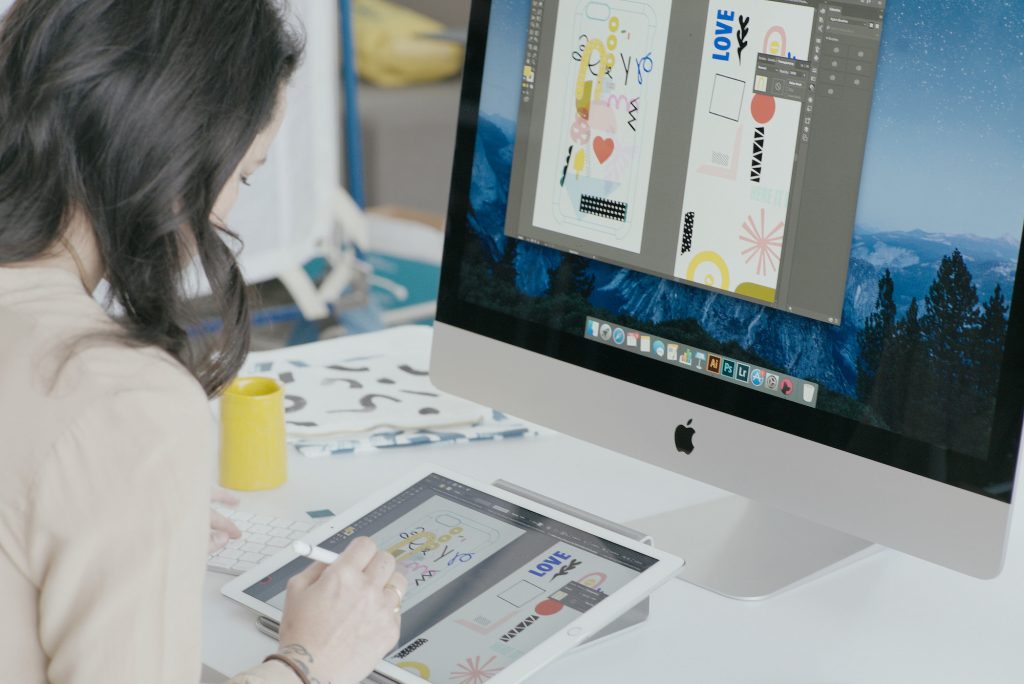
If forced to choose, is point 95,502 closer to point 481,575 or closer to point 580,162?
point 481,575

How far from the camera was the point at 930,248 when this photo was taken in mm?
879

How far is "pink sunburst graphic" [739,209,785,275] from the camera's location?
37.4 inches

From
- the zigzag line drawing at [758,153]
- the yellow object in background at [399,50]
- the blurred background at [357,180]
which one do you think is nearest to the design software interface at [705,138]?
the zigzag line drawing at [758,153]

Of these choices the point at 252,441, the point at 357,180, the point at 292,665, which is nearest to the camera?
the point at 292,665

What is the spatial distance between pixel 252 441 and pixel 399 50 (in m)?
2.68

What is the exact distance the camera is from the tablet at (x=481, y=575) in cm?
89

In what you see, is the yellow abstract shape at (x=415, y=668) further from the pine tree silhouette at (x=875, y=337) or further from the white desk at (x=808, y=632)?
the pine tree silhouette at (x=875, y=337)

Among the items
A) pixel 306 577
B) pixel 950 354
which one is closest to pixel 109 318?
pixel 306 577

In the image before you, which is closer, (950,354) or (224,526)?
(950,354)

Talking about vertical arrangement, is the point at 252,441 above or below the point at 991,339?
below

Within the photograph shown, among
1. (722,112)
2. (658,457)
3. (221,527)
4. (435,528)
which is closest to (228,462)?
(221,527)

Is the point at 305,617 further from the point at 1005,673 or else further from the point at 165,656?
the point at 1005,673

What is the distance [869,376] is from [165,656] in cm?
54

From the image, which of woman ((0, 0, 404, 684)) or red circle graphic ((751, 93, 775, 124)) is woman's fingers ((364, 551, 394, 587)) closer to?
woman ((0, 0, 404, 684))
